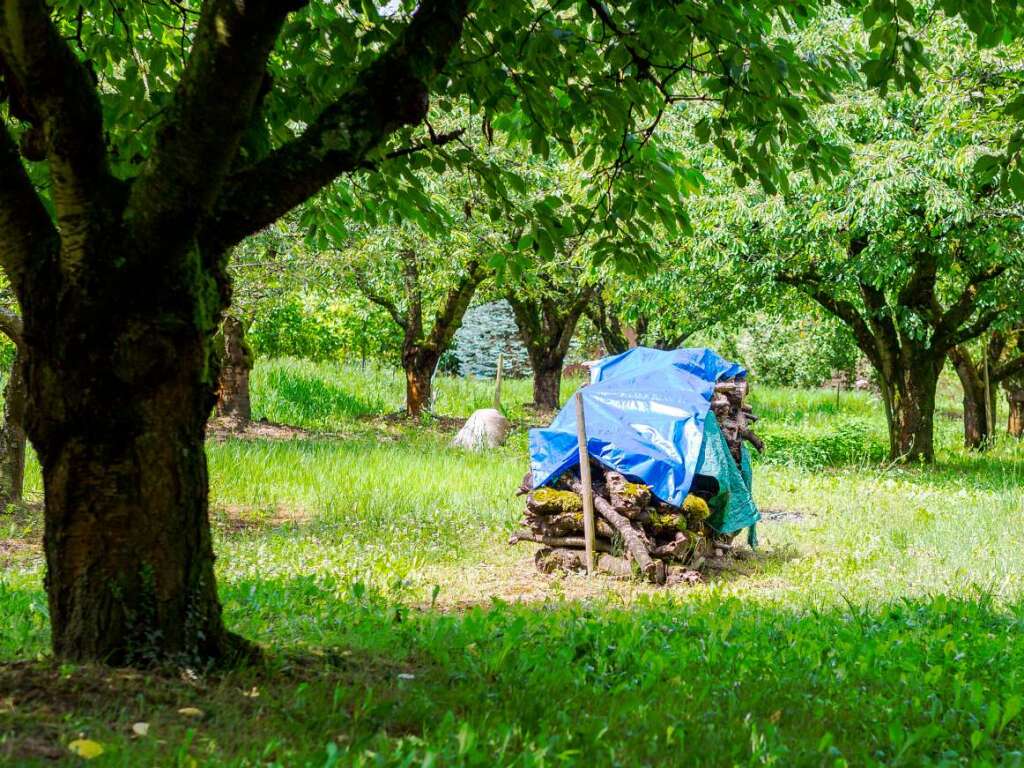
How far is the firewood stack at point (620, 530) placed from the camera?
8398 mm

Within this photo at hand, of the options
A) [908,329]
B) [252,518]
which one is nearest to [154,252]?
[252,518]

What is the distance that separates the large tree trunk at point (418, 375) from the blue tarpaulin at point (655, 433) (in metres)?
12.0

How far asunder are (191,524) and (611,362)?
7784 mm

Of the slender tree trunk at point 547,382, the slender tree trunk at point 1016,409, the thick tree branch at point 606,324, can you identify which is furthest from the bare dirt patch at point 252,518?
the slender tree trunk at point 1016,409

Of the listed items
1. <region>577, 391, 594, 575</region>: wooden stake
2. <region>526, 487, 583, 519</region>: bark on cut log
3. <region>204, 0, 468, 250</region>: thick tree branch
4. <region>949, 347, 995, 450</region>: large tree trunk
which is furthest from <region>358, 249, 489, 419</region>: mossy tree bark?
Result: <region>204, 0, 468, 250</region>: thick tree branch

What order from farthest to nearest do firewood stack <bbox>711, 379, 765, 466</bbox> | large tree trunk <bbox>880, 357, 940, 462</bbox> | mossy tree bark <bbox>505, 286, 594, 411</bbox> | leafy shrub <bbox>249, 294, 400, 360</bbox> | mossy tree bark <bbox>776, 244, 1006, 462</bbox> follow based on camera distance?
leafy shrub <bbox>249, 294, 400, 360</bbox>, mossy tree bark <bbox>505, 286, 594, 411</bbox>, large tree trunk <bbox>880, 357, 940, 462</bbox>, mossy tree bark <bbox>776, 244, 1006, 462</bbox>, firewood stack <bbox>711, 379, 765, 466</bbox>

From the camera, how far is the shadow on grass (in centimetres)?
290

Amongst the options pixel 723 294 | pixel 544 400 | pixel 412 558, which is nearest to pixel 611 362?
pixel 412 558

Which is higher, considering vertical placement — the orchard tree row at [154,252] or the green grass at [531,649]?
the orchard tree row at [154,252]

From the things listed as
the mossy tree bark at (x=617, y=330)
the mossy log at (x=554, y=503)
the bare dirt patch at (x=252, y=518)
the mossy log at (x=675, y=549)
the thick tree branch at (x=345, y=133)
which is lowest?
the mossy log at (x=675, y=549)

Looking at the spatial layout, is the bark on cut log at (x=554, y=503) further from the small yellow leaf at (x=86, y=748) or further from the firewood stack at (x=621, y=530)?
the small yellow leaf at (x=86, y=748)

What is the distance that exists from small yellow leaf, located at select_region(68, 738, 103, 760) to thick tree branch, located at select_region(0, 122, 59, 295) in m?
1.60

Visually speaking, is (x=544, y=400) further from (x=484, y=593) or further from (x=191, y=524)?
(x=191, y=524)

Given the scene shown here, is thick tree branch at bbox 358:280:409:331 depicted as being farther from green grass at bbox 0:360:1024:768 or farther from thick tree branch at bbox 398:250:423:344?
green grass at bbox 0:360:1024:768
